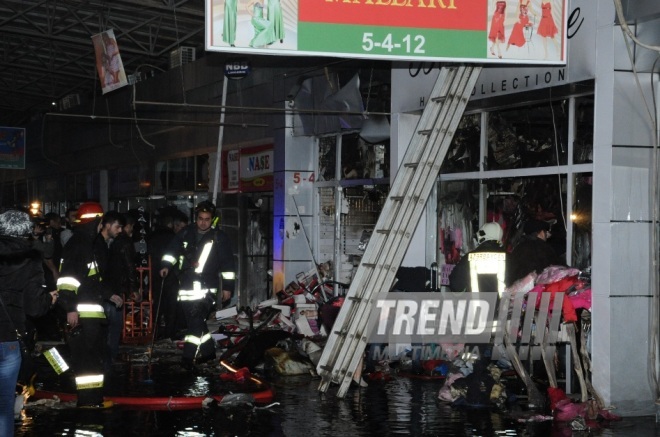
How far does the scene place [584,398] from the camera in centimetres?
966

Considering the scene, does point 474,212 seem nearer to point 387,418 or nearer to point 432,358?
point 432,358

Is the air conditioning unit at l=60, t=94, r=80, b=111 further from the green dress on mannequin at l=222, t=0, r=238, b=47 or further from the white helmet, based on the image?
the green dress on mannequin at l=222, t=0, r=238, b=47

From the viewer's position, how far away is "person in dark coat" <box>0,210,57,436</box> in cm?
666

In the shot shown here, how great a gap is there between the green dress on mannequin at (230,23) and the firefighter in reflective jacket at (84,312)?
9.14 feet

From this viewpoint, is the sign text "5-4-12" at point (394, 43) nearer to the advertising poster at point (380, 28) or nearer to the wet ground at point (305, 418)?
the advertising poster at point (380, 28)

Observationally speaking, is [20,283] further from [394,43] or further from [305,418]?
[394,43]

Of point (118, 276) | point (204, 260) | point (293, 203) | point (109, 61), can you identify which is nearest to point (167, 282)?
point (293, 203)

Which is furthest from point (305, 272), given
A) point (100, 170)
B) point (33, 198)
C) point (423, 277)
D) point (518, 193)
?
point (33, 198)

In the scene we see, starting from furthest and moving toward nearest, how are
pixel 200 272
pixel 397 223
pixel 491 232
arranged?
pixel 200 272 < pixel 397 223 < pixel 491 232

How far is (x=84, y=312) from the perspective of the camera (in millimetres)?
9523

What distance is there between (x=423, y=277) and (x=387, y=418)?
3872mm

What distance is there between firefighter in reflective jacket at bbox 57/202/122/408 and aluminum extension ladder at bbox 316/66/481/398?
244 cm

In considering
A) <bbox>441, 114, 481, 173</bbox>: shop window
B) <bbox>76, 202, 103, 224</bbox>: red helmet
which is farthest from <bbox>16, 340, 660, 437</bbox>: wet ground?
<bbox>441, 114, 481, 173</bbox>: shop window

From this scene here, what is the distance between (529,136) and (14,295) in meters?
6.84
